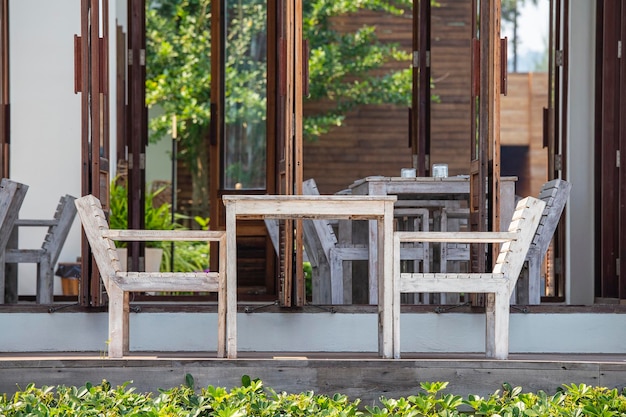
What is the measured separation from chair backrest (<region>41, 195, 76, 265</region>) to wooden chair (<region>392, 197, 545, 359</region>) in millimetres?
2539

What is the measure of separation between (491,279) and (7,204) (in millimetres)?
2839

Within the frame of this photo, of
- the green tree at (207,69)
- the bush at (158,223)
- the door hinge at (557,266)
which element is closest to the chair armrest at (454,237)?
the bush at (158,223)

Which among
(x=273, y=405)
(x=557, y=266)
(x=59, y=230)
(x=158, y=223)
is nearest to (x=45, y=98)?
(x=158, y=223)

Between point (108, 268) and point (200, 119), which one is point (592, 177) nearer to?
point (108, 268)

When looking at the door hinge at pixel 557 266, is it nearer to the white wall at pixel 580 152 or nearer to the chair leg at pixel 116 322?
the white wall at pixel 580 152

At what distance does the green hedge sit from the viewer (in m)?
3.60

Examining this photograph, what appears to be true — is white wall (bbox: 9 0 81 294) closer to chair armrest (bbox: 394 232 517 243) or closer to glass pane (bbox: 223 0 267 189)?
glass pane (bbox: 223 0 267 189)

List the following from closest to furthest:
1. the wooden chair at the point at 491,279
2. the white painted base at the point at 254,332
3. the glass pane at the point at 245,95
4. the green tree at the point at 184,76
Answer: the wooden chair at the point at 491,279 → the white painted base at the point at 254,332 → the glass pane at the point at 245,95 → the green tree at the point at 184,76

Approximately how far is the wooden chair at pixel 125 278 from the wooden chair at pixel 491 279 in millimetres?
762

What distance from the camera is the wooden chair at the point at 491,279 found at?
4.75 metres

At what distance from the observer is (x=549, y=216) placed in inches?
245

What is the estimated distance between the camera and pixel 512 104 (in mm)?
18172

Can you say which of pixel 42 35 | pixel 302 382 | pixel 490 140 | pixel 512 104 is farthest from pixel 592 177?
pixel 512 104

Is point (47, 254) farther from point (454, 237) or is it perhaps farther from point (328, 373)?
point (454, 237)
